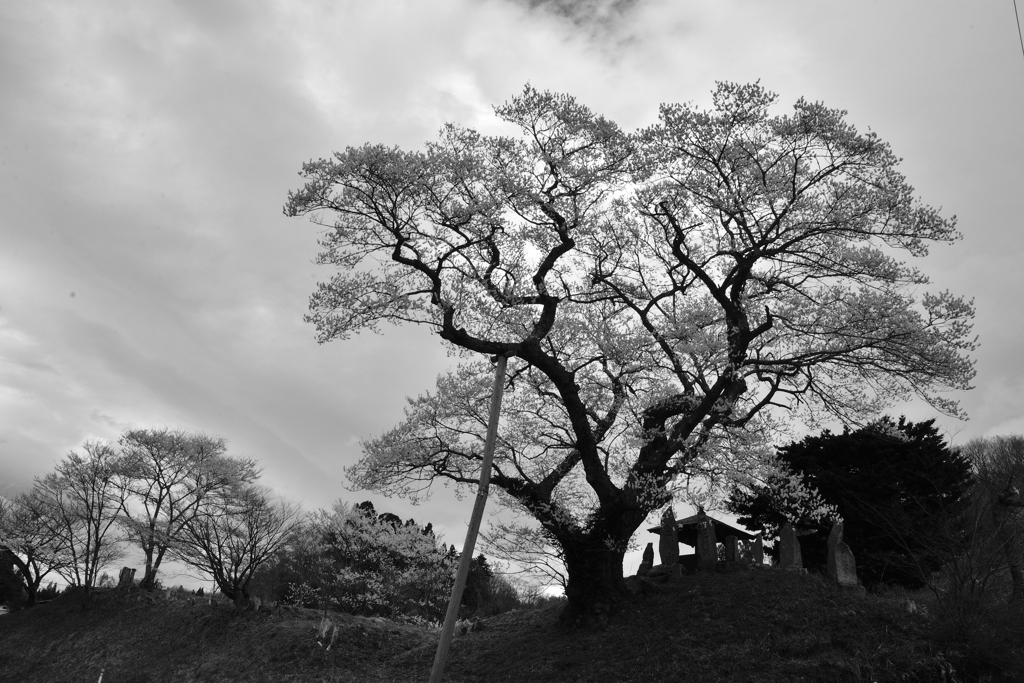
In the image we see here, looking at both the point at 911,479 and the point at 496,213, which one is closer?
the point at 496,213

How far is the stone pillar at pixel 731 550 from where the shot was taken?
49.1 feet

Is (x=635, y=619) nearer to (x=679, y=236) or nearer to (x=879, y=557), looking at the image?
(x=679, y=236)

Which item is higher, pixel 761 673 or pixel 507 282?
pixel 507 282

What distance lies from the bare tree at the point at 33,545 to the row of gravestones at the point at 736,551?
2017 cm

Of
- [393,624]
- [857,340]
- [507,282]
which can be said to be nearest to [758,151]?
[857,340]

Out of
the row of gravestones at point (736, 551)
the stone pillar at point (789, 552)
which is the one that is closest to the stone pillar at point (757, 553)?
the row of gravestones at point (736, 551)

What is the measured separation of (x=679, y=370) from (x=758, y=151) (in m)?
4.67

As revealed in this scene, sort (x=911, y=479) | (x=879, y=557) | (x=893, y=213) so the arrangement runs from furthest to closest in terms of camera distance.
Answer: (x=911, y=479) < (x=879, y=557) < (x=893, y=213)

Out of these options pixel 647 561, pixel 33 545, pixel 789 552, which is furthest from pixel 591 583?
pixel 33 545

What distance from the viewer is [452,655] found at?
1407cm

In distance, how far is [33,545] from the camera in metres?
24.2

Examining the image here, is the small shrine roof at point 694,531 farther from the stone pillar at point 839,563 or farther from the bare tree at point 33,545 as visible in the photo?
the bare tree at point 33,545

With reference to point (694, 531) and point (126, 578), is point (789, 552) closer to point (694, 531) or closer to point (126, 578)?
point (694, 531)

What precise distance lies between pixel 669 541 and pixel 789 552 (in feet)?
8.55
